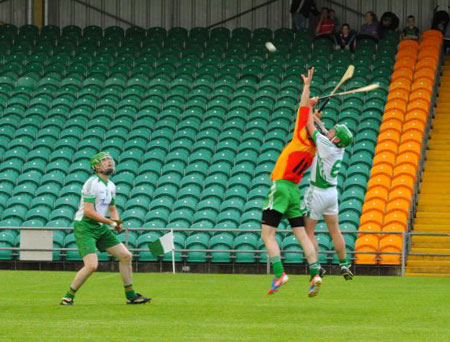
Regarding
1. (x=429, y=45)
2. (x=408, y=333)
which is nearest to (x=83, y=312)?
(x=408, y=333)

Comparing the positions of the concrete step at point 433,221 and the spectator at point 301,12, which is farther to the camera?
the spectator at point 301,12

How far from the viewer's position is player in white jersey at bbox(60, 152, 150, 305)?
40.5ft

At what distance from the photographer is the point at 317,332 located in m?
9.20

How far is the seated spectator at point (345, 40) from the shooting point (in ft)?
99.1

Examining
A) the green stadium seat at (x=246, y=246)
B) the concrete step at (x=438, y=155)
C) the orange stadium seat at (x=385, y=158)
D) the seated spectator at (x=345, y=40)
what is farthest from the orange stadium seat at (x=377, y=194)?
the seated spectator at (x=345, y=40)

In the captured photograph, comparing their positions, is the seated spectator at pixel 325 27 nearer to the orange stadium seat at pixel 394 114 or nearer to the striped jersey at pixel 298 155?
the orange stadium seat at pixel 394 114

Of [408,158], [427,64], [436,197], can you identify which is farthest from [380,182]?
[427,64]

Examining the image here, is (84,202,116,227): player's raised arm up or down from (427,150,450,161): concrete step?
down

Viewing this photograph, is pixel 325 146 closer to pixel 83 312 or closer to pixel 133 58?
pixel 83 312

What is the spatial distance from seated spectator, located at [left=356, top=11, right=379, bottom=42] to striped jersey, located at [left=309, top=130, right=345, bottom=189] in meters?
18.2

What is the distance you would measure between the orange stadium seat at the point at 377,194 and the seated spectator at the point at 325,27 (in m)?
9.18

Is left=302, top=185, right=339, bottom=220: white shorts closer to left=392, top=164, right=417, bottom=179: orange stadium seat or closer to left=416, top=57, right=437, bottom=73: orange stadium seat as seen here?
left=392, top=164, right=417, bottom=179: orange stadium seat

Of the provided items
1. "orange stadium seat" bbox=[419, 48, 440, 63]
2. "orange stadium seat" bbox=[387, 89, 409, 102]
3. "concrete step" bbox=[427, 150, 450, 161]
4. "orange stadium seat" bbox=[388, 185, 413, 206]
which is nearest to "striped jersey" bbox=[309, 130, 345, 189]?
"orange stadium seat" bbox=[388, 185, 413, 206]

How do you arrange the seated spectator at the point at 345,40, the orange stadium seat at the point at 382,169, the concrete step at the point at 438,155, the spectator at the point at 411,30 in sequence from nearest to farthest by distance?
the orange stadium seat at the point at 382,169
the concrete step at the point at 438,155
the spectator at the point at 411,30
the seated spectator at the point at 345,40
